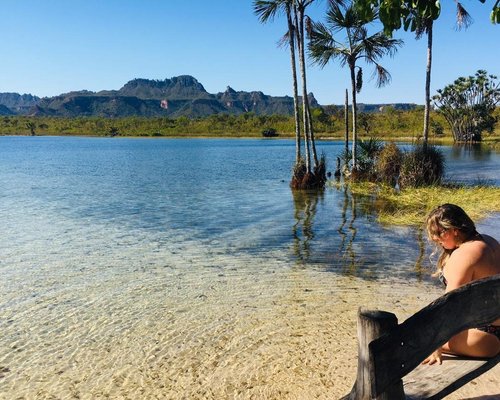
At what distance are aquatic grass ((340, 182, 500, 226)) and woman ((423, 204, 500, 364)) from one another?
29.4 ft

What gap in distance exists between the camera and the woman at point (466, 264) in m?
3.22

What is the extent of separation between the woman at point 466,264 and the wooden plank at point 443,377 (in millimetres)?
64

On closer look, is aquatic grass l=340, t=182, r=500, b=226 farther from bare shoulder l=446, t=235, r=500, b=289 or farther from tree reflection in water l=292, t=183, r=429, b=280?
bare shoulder l=446, t=235, r=500, b=289

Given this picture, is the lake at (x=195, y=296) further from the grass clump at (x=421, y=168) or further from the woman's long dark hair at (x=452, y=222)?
Result: the grass clump at (x=421, y=168)

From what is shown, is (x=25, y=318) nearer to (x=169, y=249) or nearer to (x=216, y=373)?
(x=216, y=373)

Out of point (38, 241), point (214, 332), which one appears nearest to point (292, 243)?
point (214, 332)

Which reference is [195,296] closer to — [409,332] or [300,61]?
[409,332]

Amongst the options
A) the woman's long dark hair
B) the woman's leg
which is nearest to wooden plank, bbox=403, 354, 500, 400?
the woman's leg

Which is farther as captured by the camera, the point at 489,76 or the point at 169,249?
the point at 489,76

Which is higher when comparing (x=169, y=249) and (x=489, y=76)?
(x=489, y=76)

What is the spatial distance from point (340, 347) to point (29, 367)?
3281mm

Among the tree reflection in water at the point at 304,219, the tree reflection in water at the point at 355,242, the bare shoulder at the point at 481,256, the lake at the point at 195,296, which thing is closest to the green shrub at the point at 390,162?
the tree reflection in water at the point at 304,219

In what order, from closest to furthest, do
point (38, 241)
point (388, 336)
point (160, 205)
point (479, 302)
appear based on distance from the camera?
point (388, 336)
point (479, 302)
point (38, 241)
point (160, 205)

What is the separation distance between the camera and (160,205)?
1619cm
